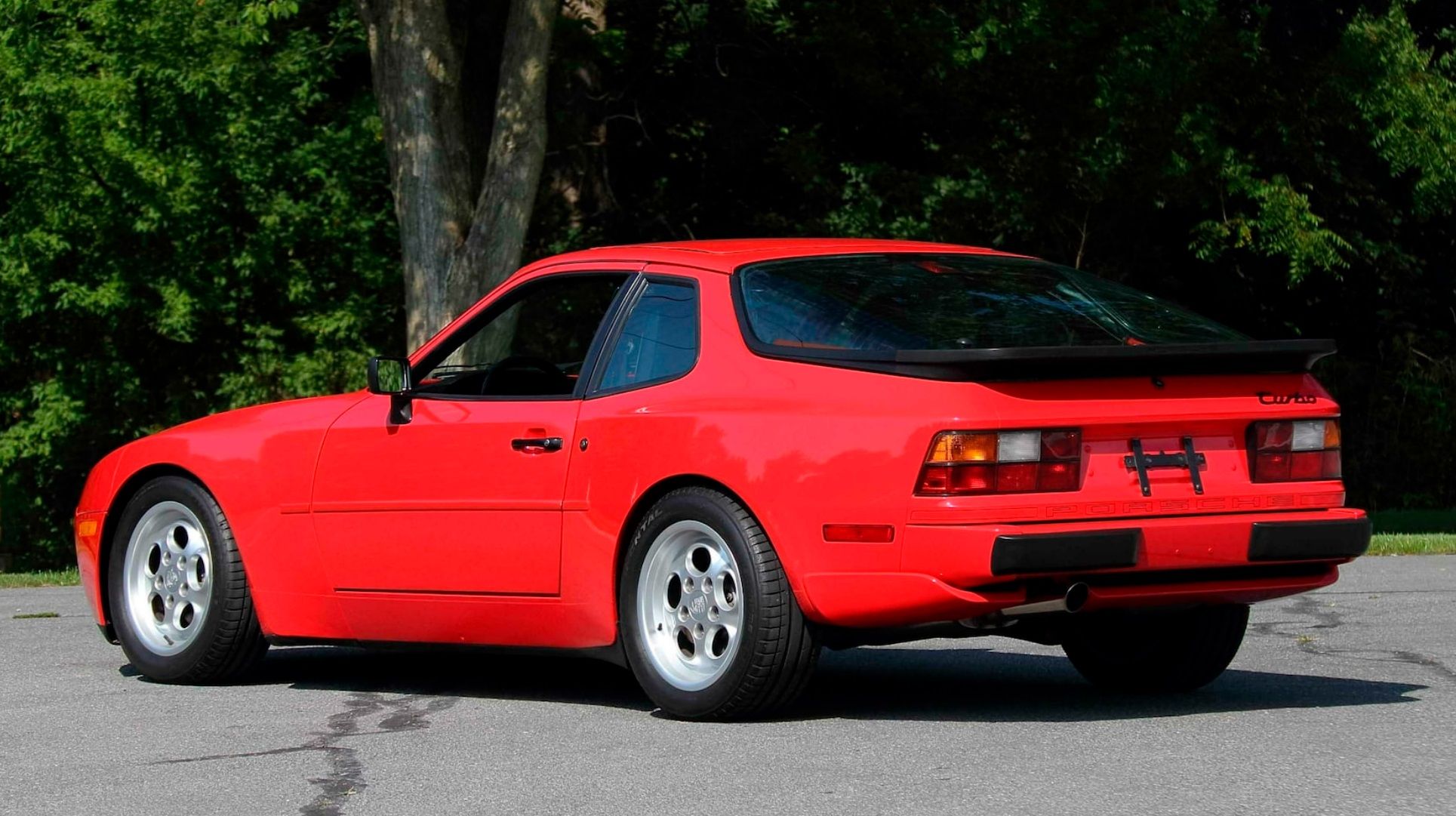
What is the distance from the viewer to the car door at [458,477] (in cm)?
728

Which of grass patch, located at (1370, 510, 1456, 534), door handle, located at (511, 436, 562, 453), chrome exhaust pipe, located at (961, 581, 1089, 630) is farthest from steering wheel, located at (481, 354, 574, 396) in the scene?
grass patch, located at (1370, 510, 1456, 534)

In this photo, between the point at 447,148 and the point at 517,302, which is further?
the point at 447,148

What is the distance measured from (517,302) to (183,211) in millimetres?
17116

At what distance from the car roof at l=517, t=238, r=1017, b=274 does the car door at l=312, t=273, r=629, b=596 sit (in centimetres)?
9

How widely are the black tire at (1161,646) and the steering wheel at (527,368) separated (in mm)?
1996

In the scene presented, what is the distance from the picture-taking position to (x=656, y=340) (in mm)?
7195

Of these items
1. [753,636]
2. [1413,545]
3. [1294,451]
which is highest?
[1294,451]

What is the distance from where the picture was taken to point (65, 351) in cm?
2553

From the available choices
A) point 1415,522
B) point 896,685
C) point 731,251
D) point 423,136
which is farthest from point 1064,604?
point 1415,522

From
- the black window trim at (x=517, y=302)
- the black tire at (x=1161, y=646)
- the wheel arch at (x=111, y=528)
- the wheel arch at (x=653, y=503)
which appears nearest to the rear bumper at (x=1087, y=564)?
the wheel arch at (x=653, y=503)

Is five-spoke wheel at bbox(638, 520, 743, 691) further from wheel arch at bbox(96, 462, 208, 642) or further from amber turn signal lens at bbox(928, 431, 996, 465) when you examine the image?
wheel arch at bbox(96, 462, 208, 642)

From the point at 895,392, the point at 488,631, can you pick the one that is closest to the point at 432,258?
the point at 488,631

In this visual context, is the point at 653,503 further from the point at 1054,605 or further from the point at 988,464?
the point at 1054,605

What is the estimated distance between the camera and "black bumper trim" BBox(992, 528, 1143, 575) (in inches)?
240
